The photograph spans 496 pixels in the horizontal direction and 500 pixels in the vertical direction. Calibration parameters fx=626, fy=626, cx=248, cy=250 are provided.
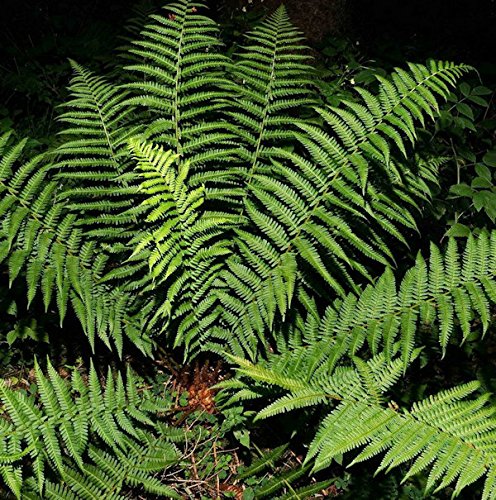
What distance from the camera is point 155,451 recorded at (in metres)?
2.46

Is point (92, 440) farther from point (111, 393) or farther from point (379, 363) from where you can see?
point (379, 363)

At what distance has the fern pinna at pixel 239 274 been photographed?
85.8 inches

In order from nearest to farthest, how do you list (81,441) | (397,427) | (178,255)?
(397,427) < (81,441) < (178,255)

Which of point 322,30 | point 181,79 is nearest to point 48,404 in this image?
point 181,79

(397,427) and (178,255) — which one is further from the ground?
(178,255)

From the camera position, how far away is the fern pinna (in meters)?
2.18

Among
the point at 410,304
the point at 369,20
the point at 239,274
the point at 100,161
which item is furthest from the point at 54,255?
the point at 369,20

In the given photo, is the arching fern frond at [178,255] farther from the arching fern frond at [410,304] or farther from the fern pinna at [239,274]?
the arching fern frond at [410,304]

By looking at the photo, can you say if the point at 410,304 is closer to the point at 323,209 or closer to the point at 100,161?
the point at 323,209

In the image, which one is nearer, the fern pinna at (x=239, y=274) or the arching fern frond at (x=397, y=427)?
the arching fern frond at (x=397, y=427)

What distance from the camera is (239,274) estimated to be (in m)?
2.58

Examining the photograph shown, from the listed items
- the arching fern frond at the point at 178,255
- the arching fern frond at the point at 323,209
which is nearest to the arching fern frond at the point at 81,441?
the arching fern frond at the point at 178,255

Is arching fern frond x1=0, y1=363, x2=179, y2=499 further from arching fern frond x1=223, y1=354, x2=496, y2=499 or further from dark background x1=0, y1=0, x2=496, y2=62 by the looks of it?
dark background x1=0, y1=0, x2=496, y2=62

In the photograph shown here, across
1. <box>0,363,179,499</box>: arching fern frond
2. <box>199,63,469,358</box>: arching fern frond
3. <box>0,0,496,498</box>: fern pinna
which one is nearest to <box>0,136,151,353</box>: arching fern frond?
<box>0,0,496,498</box>: fern pinna
